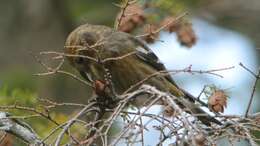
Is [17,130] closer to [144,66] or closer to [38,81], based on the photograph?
[144,66]

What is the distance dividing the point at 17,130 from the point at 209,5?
18.7 ft

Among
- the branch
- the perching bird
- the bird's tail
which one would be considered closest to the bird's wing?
the perching bird

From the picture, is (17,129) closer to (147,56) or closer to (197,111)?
(197,111)

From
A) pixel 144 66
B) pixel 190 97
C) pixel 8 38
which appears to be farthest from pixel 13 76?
pixel 190 97

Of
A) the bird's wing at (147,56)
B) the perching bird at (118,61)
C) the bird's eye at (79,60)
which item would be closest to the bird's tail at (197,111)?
the perching bird at (118,61)

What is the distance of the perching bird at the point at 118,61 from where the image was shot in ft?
14.2

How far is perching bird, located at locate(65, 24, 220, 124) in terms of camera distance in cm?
433

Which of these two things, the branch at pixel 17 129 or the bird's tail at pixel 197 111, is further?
the branch at pixel 17 129

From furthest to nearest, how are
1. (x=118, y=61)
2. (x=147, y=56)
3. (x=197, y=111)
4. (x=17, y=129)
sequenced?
1. (x=147, y=56)
2. (x=118, y=61)
3. (x=197, y=111)
4. (x=17, y=129)

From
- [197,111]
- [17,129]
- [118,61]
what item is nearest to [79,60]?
[118,61]

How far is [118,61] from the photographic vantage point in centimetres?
473

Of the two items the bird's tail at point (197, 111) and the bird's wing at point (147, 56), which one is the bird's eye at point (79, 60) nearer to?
the bird's tail at point (197, 111)

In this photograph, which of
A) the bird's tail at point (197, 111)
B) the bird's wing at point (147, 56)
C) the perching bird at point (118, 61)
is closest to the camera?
the bird's tail at point (197, 111)

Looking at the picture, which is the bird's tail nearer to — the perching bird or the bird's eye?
the perching bird
